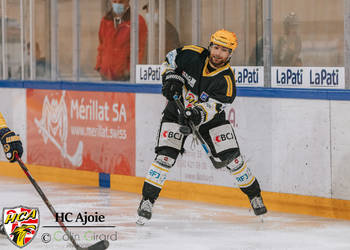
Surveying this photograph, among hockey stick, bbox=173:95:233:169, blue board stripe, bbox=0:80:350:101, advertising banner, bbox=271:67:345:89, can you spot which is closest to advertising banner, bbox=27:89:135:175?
blue board stripe, bbox=0:80:350:101

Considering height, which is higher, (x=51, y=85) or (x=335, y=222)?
(x=51, y=85)

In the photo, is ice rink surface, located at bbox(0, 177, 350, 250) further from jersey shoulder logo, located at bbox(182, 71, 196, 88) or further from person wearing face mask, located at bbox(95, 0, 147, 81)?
person wearing face mask, located at bbox(95, 0, 147, 81)

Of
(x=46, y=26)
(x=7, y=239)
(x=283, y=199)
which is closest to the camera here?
(x=7, y=239)

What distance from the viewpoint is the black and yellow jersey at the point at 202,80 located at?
7.21m

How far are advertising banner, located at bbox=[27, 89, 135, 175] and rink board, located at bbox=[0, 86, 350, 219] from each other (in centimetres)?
30

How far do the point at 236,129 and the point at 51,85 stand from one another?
9.04ft

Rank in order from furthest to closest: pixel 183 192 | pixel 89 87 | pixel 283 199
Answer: pixel 89 87, pixel 183 192, pixel 283 199

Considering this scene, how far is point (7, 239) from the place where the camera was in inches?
262

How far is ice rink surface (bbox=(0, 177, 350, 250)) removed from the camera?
6.55 meters

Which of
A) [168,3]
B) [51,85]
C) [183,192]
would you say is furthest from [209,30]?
[51,85]

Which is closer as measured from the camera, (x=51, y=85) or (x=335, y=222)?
(x=335, y=222)

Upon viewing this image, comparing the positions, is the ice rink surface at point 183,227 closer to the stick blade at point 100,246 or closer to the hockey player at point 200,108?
the hockey player at point 200,108

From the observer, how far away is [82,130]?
9961 mm

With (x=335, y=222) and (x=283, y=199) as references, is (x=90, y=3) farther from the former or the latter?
(x=335, y=222)
